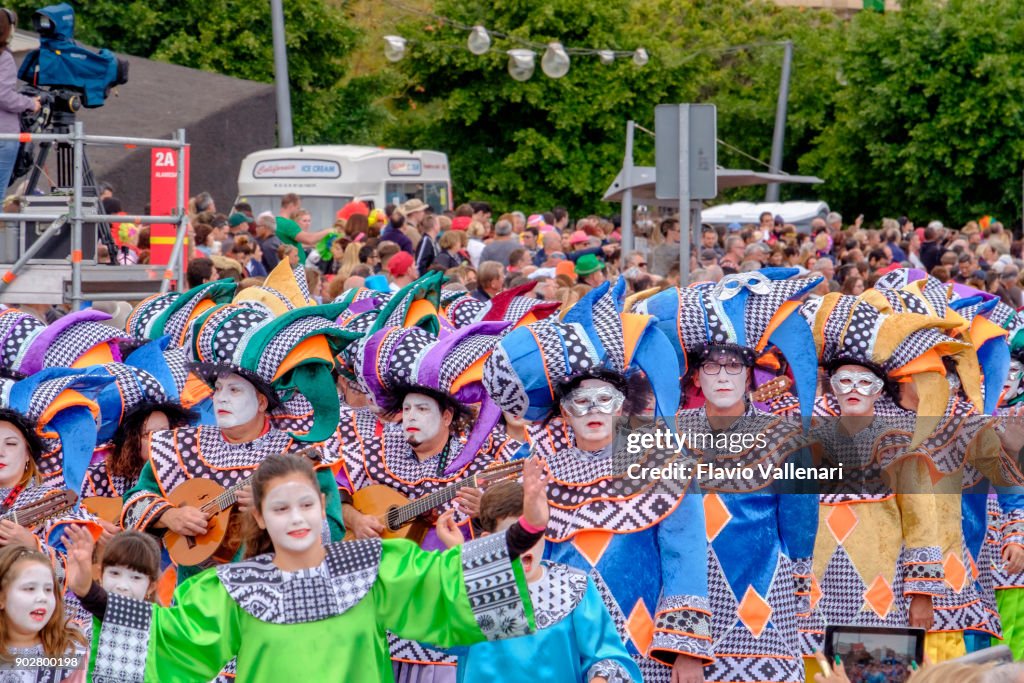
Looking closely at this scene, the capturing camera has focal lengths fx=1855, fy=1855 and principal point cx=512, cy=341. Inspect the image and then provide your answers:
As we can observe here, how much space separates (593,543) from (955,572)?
192 centimetres

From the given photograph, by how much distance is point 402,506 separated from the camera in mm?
6629

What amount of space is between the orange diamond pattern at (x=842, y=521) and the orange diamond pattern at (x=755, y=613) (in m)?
1.02

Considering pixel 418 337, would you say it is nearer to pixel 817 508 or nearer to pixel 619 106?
pixel 817 508

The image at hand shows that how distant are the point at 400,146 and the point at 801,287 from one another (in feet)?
91.1

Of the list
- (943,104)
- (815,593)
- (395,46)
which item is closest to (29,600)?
(815,593)

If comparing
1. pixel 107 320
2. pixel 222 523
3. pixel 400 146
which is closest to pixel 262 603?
pixel 222 523

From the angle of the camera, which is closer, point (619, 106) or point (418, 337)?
point (418, 337)

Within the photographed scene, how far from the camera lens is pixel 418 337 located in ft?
23.1

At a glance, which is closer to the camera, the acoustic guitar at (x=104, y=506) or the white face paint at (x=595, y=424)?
the white face paint at (x=595, y=424)

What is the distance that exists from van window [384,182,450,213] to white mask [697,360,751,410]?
51.4 ft

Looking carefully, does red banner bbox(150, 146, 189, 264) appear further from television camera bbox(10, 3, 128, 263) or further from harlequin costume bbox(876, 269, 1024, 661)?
harlequin costume bbox(876, 269, 1024, 661)

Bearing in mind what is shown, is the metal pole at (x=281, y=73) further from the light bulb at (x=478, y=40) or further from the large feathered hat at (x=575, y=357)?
the large feathered hat at (x=575, y=357)

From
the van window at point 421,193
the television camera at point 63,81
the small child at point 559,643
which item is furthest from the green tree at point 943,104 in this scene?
the small child at point 559,643

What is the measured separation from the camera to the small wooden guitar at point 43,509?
6.26 metres
